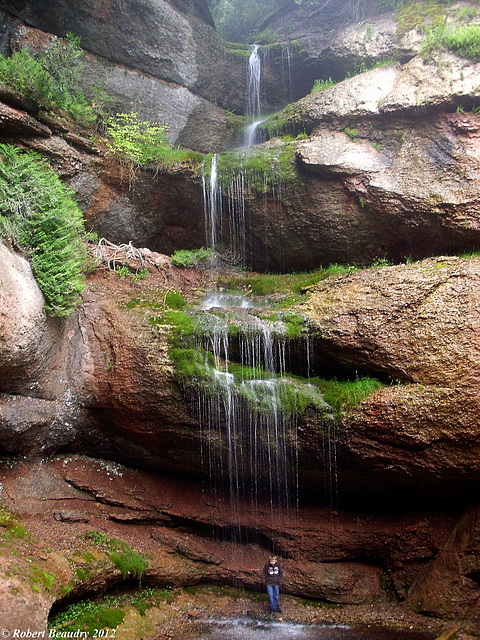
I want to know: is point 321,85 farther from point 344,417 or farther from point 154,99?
point 344,417

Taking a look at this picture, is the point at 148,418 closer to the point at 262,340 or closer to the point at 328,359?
the point at 262,340

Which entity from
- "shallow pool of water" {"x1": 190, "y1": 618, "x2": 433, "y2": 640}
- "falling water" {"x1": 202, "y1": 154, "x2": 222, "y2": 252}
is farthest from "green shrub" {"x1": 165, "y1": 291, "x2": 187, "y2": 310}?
"shallow pool of water" {"x1": 190, "y1": 618, "x2": 433, "y2": 640}

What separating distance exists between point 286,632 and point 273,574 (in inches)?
40.6

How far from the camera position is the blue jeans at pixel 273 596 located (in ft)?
27.6

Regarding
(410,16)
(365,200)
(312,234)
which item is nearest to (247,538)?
(312,234)

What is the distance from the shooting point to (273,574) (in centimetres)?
847

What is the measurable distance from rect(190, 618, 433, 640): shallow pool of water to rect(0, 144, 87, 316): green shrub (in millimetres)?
6922

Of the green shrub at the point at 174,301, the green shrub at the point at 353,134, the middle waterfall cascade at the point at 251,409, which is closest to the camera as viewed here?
the middle waterfall cascade at the point at 251,409

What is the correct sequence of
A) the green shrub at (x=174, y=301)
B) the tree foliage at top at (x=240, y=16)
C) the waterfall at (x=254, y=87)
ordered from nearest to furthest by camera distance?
the green shrub at (x=174, y=301)
the waterfall at (x=254, y=87)
the tree foliage at top at (x=240, y=16)

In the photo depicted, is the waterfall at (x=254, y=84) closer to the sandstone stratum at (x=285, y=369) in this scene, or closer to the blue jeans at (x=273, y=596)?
the sandstone stratum at (x=285, y=369)

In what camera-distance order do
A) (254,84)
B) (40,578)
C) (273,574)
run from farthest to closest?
1. (254,84)
2. (273,574)
3. (40,578)

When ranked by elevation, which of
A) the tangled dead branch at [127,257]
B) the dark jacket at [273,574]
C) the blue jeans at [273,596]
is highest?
the tangled dead branch at [127,257]

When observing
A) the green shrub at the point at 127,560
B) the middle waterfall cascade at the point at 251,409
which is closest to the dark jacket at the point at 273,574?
the middle waterfall cascade at the point at 251,409

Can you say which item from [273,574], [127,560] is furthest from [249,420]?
[127,560]
